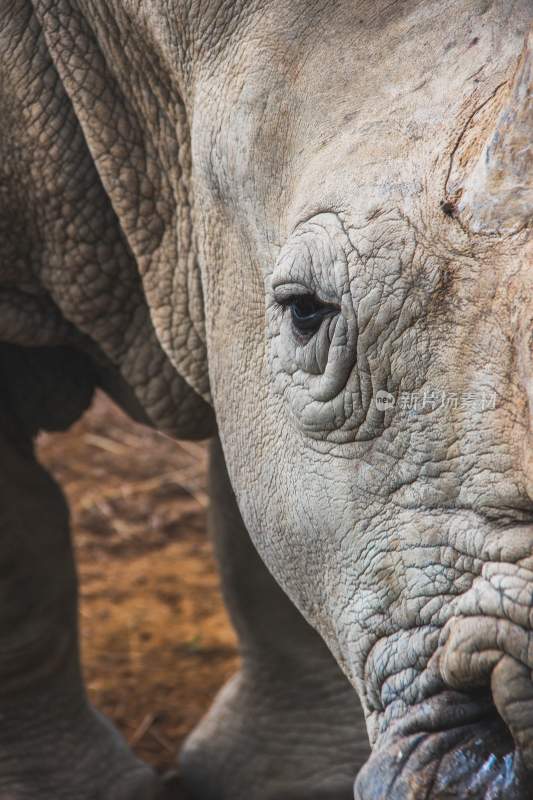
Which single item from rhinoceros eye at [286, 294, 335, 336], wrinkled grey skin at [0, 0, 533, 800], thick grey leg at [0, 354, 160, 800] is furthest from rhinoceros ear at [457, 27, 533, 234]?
thick grey leg at [0, 354, 160, 800]

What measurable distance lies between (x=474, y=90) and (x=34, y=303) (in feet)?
4.85

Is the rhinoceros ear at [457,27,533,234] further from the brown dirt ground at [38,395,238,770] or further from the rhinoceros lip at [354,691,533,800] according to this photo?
the brown dirt ground at [38,395,238,770]

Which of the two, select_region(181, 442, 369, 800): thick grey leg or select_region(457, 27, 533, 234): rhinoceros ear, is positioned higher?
select_region(457, 27, 533, 234): rhinoceros ear

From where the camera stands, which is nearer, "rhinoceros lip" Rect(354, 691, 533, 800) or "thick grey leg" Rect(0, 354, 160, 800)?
"rhinoceros lip" Rect(354, 691, 533, 800)

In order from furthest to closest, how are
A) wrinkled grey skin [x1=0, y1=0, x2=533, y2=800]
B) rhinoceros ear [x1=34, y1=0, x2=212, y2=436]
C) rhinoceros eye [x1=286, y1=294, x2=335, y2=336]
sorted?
rhinoceros ear [x1=34, y1=0, x2=212, y2=436] < rhinoceros eye [x1=286, y1=294, x2=335, y2=336] < wrinkled grey skin [x1=0, y1=0, x2=533, y2=800]

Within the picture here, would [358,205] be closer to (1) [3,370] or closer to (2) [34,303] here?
(2) [34,303]

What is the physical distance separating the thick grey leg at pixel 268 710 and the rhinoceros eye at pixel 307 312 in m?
1.57

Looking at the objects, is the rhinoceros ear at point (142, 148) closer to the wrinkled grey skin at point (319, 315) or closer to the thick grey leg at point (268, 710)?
the wrinkled grey skin at point (319, 315)

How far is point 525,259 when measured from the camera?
212 cm

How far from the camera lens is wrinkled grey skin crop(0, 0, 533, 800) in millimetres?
2227

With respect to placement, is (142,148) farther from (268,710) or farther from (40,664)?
(268,710)

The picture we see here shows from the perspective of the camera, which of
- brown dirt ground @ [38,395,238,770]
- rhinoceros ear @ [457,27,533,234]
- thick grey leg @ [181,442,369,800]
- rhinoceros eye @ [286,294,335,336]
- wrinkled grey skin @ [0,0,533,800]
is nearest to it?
rhinoceros ear @ [457,27,533,234]

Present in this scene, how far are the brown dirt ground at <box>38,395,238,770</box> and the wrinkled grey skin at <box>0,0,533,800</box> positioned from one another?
769 mm

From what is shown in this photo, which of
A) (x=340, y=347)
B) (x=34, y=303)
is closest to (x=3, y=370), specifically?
(x=34, y=303)
